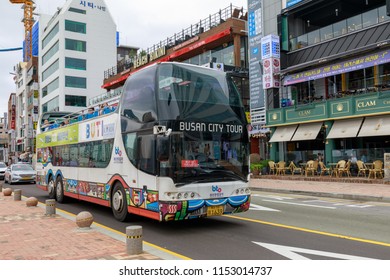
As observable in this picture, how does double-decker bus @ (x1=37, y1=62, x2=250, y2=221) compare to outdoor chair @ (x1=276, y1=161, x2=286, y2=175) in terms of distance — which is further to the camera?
outdoor chair @ (x1=276, y1=161, x2=286, y2=175)

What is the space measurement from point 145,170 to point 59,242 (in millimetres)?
2345

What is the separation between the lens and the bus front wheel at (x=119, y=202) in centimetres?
970

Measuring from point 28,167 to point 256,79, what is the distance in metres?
19.1

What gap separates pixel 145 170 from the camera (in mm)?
8570

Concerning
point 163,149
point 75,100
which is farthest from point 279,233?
point 75,100

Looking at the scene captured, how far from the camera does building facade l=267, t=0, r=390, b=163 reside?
22.3 meters

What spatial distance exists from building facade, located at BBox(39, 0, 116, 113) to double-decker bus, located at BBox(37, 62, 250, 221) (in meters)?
57.9

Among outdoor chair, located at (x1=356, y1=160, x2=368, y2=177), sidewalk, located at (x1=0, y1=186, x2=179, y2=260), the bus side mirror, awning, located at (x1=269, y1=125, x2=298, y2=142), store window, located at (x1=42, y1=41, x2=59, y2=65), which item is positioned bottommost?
sidewalk, located at (x1=0, y1=186, x2=179, y2=260)

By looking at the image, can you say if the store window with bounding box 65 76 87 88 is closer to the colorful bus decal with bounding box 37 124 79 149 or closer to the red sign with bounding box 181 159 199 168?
the colorful bus decal with bounding box 37 124 79 149

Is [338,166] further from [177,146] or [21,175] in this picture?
[21,175]

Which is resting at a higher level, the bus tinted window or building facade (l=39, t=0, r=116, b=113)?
building facade (l=39, t=0, r=116, b=113)

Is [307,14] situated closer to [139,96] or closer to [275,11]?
[275,11]

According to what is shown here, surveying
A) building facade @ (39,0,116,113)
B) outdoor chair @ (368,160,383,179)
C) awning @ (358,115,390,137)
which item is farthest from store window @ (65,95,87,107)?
outdoor chair @ (368,160,383,179)

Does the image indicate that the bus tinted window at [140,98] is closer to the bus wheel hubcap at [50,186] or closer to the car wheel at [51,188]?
the car wheel at [51,188]
